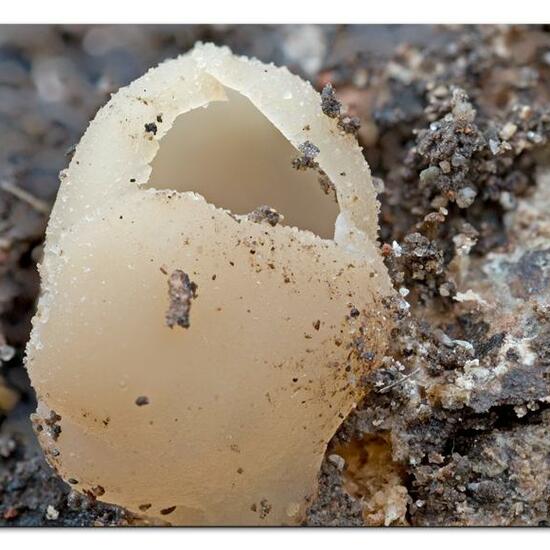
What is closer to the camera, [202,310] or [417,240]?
[202,310]

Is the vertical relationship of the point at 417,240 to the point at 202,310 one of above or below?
above

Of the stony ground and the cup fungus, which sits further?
the stony ground

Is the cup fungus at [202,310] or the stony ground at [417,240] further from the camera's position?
the stony ground at [417,240]

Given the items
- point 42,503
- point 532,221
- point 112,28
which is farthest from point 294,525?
point 112,28
